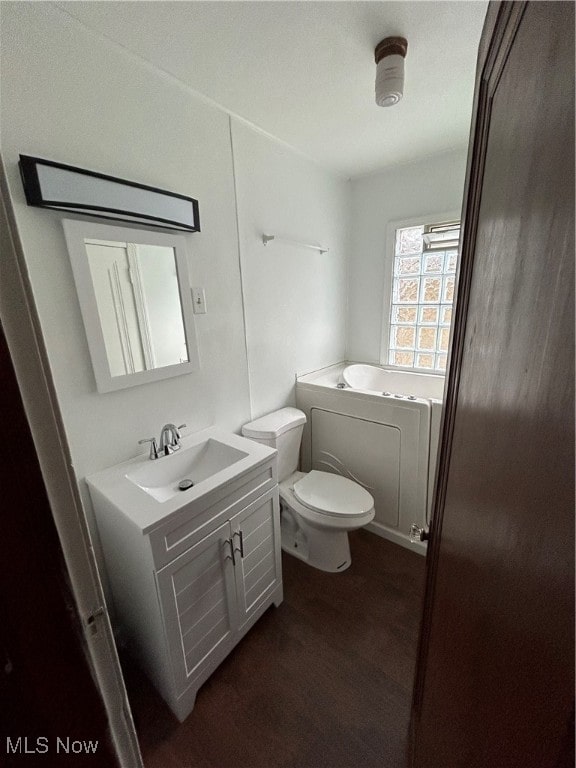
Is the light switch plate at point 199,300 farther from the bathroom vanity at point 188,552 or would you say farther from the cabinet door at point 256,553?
the cabinet door at point 256,553

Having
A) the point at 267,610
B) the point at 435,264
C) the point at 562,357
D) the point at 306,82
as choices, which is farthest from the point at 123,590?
the point at 435,264

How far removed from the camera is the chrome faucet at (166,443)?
1.38 meters

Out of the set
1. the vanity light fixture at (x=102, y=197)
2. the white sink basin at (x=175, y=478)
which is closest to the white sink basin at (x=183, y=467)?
the white sink basin at (x=175, y=478)

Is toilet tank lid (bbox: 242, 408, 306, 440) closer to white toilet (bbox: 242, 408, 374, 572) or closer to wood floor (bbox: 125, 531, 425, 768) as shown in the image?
white toilet (bbox: 242, 408, 374, 572)

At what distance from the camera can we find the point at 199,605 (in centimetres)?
118

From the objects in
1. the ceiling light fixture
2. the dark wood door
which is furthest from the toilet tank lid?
the ceiling light fixture

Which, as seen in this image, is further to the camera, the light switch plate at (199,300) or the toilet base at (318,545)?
the toilet base at (318,545)

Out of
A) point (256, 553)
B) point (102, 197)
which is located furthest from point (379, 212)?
point (256, 553)

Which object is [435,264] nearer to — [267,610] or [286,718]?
[267,610]

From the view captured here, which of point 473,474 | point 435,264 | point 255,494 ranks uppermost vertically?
point 435,264

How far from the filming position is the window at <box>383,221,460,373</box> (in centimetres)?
229

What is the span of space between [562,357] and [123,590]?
1.58 m

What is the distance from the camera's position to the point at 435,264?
2.37 metres

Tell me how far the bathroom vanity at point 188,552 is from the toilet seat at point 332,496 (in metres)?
0.30
